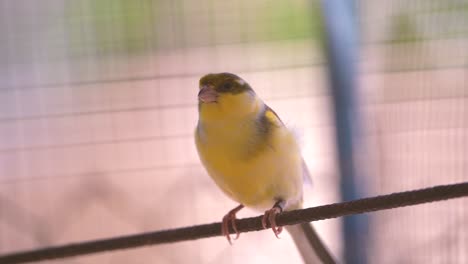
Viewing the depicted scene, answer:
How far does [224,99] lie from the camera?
1013 mm

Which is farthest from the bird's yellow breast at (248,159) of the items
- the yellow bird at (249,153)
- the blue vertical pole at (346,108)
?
the blue vertical pole at (346,108)

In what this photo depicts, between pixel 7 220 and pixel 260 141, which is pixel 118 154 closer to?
pixel 7 220

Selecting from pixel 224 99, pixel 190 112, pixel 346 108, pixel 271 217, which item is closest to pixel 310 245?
pixel 271 217

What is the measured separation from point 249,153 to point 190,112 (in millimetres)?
903

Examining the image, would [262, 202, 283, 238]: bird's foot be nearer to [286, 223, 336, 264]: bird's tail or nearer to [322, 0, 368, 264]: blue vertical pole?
[286, 223, 336, 264]: bird's tail

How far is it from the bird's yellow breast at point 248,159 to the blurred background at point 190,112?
14.2 inches

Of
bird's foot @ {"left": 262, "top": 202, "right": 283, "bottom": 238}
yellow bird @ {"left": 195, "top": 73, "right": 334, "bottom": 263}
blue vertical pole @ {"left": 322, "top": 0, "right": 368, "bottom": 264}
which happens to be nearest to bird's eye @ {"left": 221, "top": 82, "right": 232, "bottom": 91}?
yellow bird @ {"left": 195, "top": 73, "right": 334, "bottom": 263}

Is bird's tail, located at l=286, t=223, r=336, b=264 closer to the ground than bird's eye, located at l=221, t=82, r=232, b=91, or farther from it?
closer to the ground

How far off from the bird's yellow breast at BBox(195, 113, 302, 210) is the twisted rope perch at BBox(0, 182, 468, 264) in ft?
0.22

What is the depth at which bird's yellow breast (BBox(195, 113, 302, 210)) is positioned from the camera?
0.96 m

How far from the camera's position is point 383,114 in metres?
1.45

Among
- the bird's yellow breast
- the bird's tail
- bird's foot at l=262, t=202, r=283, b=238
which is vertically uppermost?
the bird's yellow breast

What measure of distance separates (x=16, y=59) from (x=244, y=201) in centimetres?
109

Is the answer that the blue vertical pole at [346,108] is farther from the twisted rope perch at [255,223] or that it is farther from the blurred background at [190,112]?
the twisted rope perch at [255,223]
